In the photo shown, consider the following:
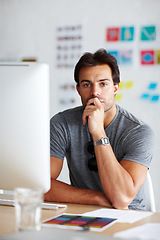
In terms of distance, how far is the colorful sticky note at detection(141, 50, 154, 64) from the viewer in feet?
10.4

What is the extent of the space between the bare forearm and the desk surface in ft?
0.17

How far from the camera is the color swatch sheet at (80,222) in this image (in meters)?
1.09

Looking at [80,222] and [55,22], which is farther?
[55,22]

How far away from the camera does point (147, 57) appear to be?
3.20 meters

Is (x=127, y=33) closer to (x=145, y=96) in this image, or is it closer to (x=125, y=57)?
(x=125, y=57)

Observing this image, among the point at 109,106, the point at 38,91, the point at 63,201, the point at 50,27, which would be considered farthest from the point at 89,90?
the point at 50,27

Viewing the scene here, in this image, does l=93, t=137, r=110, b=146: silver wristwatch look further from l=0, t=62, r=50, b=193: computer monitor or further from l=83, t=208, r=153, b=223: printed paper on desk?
l=0, t=62, r=50, b=193: computer monitor

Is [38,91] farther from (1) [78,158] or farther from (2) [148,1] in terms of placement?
(2) [148,1]

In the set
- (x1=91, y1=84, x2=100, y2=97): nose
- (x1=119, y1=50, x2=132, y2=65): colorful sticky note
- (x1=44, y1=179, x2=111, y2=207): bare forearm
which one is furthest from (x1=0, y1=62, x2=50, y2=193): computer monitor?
(x1=119, y1=50, x2=132, y2=65): colorful sticky note

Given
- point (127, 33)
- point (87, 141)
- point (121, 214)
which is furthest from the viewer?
point (127, 33)

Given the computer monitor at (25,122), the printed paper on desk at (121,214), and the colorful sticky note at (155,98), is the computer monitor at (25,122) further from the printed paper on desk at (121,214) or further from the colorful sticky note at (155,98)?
the colorful sticky note at (155,98)

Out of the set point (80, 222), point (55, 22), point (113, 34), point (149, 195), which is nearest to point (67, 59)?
point (55, 22)

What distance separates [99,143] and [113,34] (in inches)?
73.9

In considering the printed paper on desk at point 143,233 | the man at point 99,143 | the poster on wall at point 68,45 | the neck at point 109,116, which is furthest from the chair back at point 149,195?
the poster on wall at point 68,45
